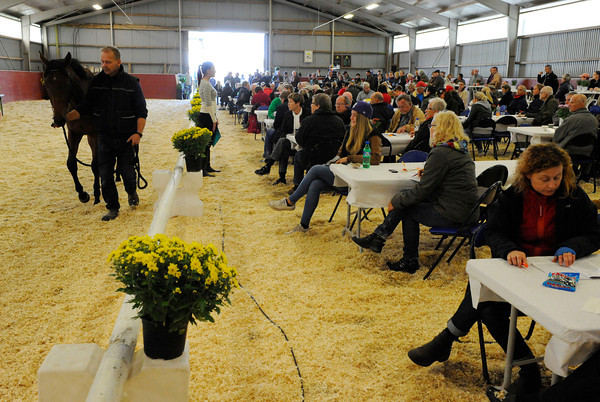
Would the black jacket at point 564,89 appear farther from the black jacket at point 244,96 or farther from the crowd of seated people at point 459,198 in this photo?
the black jacket at point 244,96

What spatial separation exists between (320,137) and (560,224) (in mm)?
3444

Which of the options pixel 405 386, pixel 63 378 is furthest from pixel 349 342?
pixel 63 378

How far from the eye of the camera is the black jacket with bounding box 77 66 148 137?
16.4 ft

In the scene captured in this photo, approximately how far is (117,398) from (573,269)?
77.7 inches

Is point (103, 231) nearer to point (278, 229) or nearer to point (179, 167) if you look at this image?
point (179, 167)

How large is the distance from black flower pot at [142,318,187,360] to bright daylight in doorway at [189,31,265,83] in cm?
2959

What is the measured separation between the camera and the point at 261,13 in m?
30.0

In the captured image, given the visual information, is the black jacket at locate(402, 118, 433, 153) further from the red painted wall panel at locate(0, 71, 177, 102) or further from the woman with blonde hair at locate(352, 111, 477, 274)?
the red painted wall panel at locate(0, 71, 177, 102)

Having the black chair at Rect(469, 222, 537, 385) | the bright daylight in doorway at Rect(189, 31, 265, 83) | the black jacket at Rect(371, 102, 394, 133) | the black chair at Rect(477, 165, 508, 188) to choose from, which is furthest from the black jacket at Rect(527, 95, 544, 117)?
the bright daylight in doorway at Rect(189, 31, 265, 83)

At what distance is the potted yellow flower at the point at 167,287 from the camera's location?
6.00 feet

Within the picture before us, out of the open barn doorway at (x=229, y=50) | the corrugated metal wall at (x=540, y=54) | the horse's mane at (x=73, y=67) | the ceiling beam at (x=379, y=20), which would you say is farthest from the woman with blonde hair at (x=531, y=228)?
the open barn doorway at (x=229, y=50)

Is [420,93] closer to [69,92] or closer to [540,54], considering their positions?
[540,54]

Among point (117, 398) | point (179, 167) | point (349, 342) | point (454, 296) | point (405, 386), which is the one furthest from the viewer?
point (179, 167)

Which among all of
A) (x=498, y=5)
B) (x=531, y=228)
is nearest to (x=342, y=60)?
(x=498, y=5)
